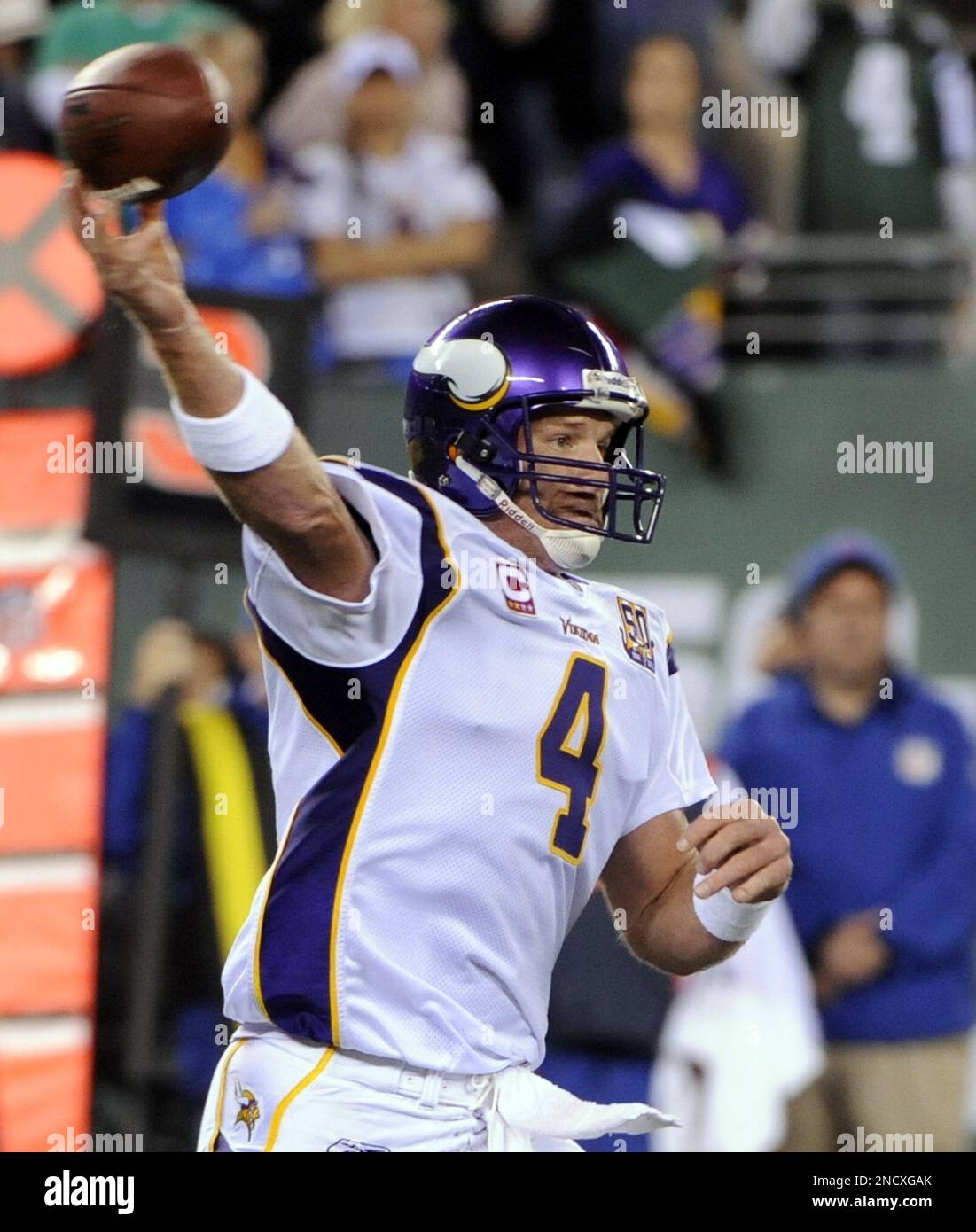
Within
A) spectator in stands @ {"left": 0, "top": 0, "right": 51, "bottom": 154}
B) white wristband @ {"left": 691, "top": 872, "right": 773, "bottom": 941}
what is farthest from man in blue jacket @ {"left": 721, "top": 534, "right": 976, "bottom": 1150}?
white wristband @ {"left": 691, "top": 872, "right": 773, "bottom": 941}

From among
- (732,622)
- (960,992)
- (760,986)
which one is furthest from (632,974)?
(732,622)

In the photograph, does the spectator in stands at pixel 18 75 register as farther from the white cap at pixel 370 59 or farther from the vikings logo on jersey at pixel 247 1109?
the vikings logo on jersey at pixel 247 1109

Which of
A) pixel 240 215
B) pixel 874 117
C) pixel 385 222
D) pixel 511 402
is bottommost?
pixel 511 402

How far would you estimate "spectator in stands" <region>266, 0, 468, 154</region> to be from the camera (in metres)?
8.68

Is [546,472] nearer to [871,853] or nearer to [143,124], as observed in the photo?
[143,124]

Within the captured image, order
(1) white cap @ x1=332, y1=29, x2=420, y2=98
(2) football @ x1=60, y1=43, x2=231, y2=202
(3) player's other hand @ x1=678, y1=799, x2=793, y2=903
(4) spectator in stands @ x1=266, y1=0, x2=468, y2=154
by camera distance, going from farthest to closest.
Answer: (4) spectator in stands @ x1=266, y1=0, x2=468, y2=154
(1) white cap @ x1=332, y1=29, x2=420, y2=98
(3) player's other hand @ x1=678, y1=799, x2=793, y2=903
(2) football @ x1=60, y1=43, x2=231, y2=202

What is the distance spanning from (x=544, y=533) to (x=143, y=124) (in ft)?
3.15

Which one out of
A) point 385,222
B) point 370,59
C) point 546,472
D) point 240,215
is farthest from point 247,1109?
point 370,59

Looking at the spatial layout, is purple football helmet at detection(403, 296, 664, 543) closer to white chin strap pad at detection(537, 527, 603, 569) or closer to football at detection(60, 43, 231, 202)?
white chin strap pad at detection(537, 527, 603, 569)

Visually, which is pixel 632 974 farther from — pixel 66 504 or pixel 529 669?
pixel 529 669

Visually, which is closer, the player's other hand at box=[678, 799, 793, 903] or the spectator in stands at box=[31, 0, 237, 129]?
the player's other hand at box=[678, 799, 793, 903]

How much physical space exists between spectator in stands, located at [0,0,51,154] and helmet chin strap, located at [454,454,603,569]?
4.62 meters

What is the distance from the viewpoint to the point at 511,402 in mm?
3744
